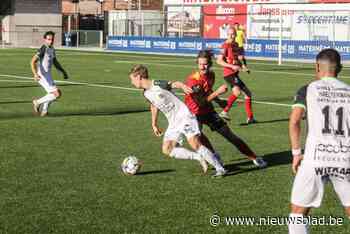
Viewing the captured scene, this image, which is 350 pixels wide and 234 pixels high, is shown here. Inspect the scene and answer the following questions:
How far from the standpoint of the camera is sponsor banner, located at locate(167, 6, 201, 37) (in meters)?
61.3

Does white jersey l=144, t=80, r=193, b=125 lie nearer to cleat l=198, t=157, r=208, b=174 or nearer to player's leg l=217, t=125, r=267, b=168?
cleat l=198, t=157, r=208, b=174

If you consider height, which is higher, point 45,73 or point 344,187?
point 45,73

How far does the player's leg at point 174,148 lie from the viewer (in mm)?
9969

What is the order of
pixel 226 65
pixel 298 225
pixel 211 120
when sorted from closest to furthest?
pixel 298 225
pixel 211 120
pixel 226 65

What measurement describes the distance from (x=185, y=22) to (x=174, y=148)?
51895 millimetres

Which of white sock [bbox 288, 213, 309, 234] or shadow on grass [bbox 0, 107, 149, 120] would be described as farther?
shadow on grass [bbox 0, 107, 149, 120]

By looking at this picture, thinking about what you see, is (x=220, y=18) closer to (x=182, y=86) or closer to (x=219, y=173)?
(x=219, y=173)

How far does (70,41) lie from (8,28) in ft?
23.5

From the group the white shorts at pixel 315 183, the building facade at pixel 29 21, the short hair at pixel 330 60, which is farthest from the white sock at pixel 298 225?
the building facade at pixel 29 21

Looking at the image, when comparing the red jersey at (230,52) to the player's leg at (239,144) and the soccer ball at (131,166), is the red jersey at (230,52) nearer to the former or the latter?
the player's leg at (239,144)

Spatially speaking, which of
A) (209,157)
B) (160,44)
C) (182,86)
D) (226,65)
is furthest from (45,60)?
(160,44)

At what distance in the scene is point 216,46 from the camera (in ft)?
165

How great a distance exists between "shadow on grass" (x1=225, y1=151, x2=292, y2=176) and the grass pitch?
0.02 meters

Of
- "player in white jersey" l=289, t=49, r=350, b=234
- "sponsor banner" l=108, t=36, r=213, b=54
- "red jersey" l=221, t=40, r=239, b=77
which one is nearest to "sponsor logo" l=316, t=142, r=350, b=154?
"player in white jersey" l=289, t=49, r=350, b=234
